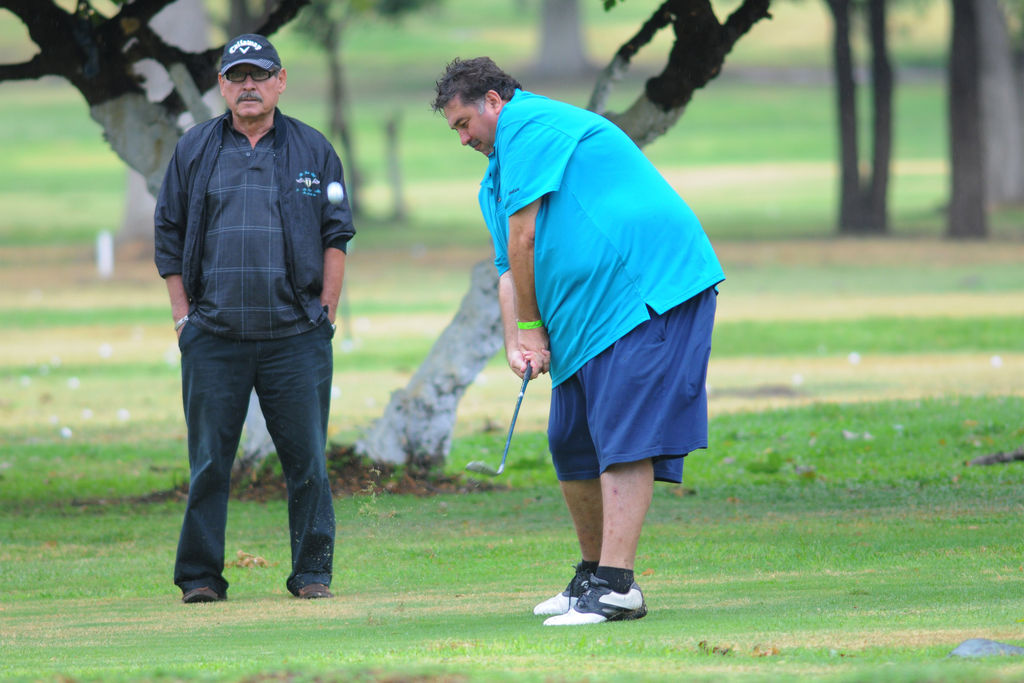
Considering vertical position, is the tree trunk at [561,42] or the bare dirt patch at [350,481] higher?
the tree trunk at [561,42]

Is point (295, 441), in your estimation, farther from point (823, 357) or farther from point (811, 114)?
point (811, 114)

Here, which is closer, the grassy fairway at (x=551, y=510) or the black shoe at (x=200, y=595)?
the grassy fairway at (x=551, y=510)

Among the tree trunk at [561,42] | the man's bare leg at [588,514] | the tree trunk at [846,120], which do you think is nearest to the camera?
the man's bare leg at [588,514]

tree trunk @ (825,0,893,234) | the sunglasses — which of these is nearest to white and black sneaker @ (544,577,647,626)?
the sunglasses

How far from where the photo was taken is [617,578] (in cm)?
613

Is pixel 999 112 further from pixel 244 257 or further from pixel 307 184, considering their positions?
pixel 244 257

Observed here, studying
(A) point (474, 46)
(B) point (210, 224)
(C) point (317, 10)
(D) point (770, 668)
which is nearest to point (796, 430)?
(B) point (210, 224)

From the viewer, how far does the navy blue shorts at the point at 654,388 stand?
6137 mm

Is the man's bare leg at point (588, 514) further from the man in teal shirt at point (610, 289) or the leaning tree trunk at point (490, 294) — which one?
the leaning tree trunk at point (490, 294)

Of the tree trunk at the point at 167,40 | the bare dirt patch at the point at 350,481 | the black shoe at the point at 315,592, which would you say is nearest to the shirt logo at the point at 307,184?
the black shoe at the point at 315,592

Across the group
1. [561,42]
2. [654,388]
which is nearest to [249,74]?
[654,388]

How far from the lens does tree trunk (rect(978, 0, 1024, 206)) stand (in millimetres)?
41969

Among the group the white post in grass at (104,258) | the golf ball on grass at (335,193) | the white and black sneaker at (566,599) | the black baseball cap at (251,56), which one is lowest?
the white and black sneaker at (566,599)

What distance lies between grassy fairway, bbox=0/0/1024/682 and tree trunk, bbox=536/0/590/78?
47.7 m
